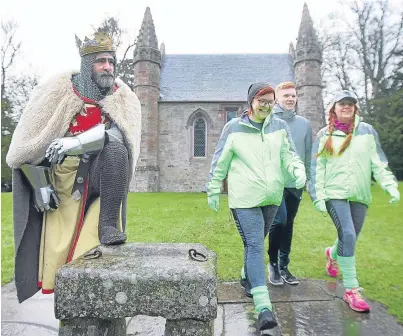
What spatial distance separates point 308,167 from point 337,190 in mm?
813

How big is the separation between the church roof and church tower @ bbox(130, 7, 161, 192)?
3.99ft

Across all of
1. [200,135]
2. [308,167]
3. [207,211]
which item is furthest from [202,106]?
[308,167]

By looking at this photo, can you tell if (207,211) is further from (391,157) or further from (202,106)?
(391,157)

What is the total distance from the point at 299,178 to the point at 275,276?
1.49 m

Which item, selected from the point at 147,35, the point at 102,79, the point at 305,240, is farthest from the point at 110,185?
the point at 147,35

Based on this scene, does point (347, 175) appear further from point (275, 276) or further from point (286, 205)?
point (275, 276)

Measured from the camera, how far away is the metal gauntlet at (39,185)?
8.02ft

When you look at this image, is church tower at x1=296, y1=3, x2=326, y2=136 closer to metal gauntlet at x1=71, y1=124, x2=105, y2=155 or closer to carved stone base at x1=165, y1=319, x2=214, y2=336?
metal gauntlet at x1=71, y1=124, x2=105, y2=155

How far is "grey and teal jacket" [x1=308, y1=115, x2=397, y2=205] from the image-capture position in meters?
3.53

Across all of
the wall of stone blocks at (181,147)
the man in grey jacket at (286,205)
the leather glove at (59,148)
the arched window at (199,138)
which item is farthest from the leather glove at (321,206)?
the arched window at (199,138)

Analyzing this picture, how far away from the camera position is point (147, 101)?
2286cm

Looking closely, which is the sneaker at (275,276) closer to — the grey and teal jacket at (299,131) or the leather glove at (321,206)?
the leather glove at (321,206)

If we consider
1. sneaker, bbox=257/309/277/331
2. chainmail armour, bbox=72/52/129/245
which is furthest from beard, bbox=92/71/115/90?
sneaker, bbox=257/309/277/331

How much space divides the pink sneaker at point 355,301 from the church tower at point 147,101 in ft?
64.6
